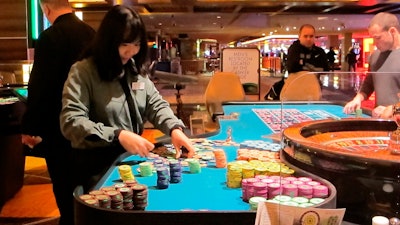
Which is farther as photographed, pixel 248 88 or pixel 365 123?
pixel 248 88

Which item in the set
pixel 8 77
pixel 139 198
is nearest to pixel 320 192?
pixel 139 198

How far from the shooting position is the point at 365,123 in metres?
2.78

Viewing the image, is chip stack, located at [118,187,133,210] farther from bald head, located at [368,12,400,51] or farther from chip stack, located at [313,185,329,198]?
bald head, located at [368,12,400,51]

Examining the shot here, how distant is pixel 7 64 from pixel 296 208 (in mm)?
7004

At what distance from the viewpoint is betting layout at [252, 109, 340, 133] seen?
3855mm

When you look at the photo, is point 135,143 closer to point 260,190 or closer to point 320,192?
point 260,190

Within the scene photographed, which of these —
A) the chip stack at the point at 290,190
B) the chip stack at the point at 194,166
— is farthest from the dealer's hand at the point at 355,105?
the chip stack at the point at 290,190

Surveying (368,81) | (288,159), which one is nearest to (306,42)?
(368,81)

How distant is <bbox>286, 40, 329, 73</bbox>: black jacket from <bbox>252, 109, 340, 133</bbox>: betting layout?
187 centimetres

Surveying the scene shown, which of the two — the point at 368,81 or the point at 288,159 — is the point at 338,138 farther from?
A: the point at 368,81

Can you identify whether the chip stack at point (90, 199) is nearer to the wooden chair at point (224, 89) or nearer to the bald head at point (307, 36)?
the wooden chair at point (224, 89)

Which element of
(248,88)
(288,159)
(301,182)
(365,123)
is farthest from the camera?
(248,88)

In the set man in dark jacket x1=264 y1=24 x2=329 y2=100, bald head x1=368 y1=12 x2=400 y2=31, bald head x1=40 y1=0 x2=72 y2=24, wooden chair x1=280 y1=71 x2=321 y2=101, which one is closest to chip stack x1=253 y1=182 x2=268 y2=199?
bald head x1=40 y1=0 x2=72 y2=24

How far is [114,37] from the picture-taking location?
7.28ft
